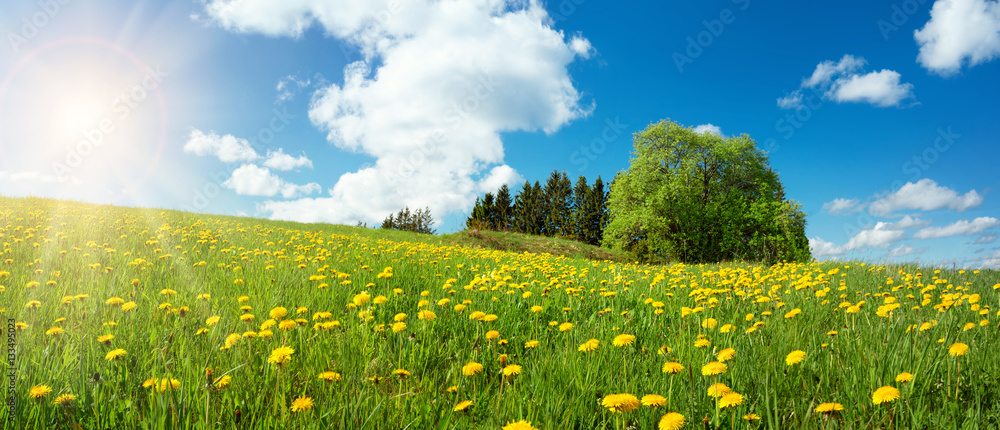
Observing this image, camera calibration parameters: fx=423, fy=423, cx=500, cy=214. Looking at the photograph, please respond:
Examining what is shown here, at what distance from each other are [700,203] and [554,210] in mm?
35597

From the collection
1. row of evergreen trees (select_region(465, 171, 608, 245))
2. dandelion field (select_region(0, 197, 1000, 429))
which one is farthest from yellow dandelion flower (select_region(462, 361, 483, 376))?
row of evergreen trees (select_region(465, 171, 608, 245))

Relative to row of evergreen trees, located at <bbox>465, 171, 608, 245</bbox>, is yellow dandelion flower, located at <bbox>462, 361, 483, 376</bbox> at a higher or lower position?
lower

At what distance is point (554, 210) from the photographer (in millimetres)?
60812

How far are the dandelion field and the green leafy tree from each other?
68.8 feet

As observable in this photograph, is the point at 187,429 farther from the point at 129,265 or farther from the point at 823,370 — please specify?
the point at 129,265

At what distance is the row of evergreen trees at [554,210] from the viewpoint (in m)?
59.1

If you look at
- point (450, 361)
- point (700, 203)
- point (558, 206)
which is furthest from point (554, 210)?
point (450, 361)

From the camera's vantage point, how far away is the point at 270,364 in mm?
2121

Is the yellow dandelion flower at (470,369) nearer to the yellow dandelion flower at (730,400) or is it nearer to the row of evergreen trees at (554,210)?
the yellow dandelion flower at (730,400)

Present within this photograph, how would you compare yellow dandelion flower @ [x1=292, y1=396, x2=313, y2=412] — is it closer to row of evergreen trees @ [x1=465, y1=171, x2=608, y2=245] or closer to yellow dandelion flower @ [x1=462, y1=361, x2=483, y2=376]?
yellow dandelion flower @ [x1=462, y1=361, x2=483, y2=376]

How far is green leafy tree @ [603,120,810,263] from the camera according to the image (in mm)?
24031

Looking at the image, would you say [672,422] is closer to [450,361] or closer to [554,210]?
[450,361]

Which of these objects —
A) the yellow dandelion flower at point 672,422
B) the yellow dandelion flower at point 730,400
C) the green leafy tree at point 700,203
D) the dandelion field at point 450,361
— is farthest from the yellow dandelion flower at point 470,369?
the green leafy tree at point 700,203

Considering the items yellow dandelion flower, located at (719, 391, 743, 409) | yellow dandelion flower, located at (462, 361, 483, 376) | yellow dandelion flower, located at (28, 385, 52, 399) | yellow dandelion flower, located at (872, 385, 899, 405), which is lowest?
yellow dandelion flower, located at (28, 385, 52, 399)
